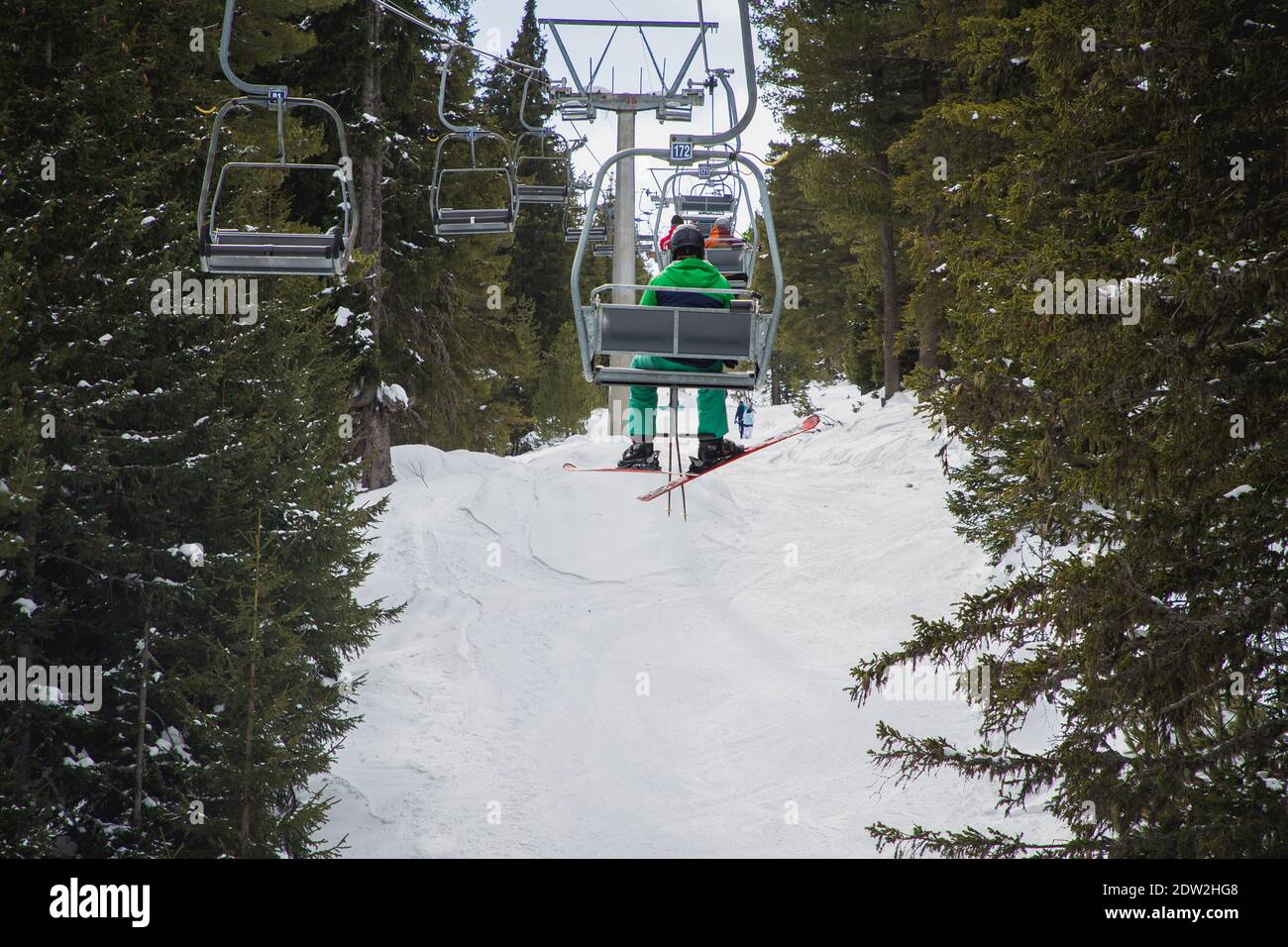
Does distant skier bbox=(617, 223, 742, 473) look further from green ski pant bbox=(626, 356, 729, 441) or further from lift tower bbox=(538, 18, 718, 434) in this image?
lift tower bbox=(538, 18, 718, 434)

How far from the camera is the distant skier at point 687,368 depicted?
27.6ft

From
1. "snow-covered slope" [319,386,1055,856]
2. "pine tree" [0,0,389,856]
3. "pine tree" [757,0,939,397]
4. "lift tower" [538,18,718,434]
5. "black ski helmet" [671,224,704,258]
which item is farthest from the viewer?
"pine tree" [757,0,939,397]

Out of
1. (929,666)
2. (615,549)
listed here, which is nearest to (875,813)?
(929,666)

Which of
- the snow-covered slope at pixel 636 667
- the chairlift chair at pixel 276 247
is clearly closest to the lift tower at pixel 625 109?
the snow-covered slope at pixel 636 667

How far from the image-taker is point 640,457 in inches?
367

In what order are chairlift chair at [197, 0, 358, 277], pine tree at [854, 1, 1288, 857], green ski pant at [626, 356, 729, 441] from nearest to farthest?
pine tree at [854, 1, 1288, 857] < chairlift chair at [197, 0, 358, 277] < green ski pant at [626, 356, 729, 441]

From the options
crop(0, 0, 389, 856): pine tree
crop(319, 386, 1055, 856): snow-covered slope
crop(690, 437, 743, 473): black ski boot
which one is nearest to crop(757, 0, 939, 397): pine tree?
crop(319, 386, 1055, 856): snow-covered slope

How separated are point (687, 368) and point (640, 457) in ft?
4.14

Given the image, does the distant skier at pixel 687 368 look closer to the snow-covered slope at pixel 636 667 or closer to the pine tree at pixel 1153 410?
the pine tree at pixel 1153 410

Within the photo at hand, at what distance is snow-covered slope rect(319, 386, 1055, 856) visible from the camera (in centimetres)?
1166

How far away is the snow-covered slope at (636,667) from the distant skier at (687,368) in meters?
4.28

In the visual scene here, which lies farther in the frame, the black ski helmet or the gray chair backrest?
the black ski helmet

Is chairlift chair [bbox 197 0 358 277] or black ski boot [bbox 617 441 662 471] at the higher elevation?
chairlift chair [bbox 197 0 358 277]

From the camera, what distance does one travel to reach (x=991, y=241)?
28.1 ft
